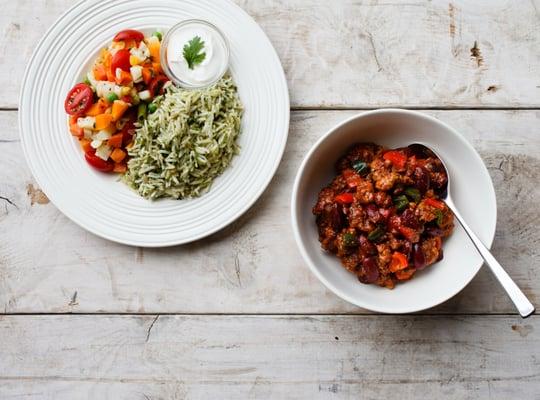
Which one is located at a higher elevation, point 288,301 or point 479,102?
point 479,102

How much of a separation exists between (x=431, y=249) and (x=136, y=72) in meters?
1.21

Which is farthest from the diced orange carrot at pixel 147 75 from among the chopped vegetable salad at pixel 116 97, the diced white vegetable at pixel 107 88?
the diced white vegetable at pixel 107 88

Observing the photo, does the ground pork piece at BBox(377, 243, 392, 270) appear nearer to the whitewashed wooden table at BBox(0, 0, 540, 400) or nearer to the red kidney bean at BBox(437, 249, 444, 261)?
the red kidney bean at BBox(437, 249, 444, 261)

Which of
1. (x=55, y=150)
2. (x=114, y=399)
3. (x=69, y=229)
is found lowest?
(x=114, y=399)

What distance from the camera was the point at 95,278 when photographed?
2.26 metres

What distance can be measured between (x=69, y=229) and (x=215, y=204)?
2.00 ft

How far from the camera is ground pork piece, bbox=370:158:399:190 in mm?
1891

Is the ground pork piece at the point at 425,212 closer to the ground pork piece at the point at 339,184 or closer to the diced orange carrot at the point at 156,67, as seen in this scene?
the ground pork piece at the point at 339,184

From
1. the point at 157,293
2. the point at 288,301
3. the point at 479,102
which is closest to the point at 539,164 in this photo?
the point at 479,102

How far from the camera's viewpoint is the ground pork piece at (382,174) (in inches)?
74.4

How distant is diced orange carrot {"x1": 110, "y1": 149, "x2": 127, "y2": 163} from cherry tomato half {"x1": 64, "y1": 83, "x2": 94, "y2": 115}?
0.60ft

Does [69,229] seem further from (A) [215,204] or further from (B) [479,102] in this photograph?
(B) [479,102]

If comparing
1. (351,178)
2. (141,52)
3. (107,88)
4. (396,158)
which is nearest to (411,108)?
(396,158)

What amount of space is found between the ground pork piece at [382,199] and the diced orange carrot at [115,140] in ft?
3.11
